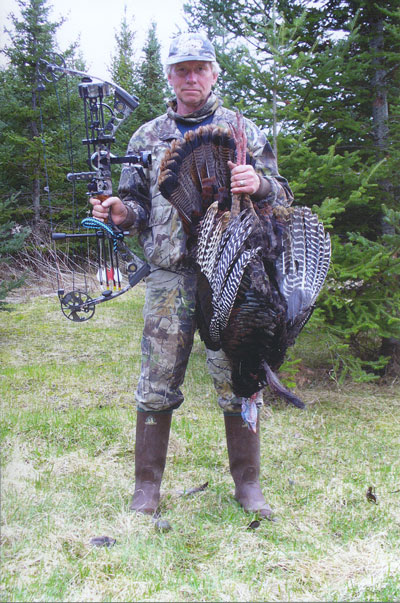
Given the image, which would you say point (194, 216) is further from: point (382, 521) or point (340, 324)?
point (340, 324)

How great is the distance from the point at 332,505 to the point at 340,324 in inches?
93.5

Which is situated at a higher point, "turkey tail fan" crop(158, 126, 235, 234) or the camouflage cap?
the camouflage cap

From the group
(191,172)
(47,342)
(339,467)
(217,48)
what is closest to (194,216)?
(191,172)

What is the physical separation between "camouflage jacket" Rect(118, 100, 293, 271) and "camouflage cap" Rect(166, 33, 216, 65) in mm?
315

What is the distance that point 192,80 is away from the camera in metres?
2.77

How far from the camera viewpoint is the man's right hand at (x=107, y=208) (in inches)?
105

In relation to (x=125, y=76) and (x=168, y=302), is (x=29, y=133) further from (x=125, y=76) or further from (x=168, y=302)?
(x=168, y=302)

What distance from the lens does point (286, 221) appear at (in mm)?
2725

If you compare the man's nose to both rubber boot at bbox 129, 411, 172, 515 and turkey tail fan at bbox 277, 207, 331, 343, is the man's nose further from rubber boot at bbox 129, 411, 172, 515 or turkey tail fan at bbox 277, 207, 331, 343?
rubber boot at bbox 129, 411, 172, 515

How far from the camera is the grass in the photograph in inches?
88.7

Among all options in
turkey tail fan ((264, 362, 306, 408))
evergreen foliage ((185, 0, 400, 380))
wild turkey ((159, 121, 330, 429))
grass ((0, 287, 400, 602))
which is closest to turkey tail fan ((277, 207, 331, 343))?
wild turkey ((159, 121, 330, 429))

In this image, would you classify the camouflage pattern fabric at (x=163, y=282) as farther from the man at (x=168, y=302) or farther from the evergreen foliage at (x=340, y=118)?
the evergreen foliage at (x=340, y=118)

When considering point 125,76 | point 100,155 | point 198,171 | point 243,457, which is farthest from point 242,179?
point 125,76

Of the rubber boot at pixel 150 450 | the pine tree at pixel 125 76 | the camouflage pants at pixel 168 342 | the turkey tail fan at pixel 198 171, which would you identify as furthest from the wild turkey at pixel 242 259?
the pine tree at pixel 125 76
